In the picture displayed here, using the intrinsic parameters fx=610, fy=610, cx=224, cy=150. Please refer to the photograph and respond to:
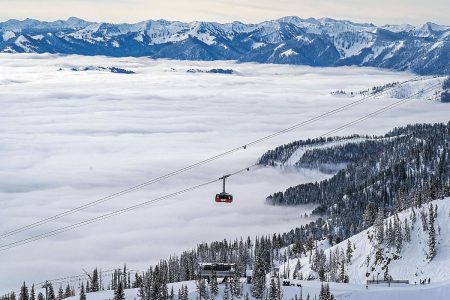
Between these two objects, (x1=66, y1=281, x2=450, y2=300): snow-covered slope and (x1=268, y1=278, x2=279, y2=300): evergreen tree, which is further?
(x1=268, y1=278, x2=279, y2=300): evergreen tree

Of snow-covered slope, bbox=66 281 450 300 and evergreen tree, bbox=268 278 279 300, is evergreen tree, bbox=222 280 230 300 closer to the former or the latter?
snow-covered slope, bbox=66 281 450 300

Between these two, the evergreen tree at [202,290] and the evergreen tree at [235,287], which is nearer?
the evergreen tree at [202,290]

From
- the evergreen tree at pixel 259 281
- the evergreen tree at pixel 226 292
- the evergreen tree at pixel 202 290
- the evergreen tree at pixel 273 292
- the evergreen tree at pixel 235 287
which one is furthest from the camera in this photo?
the evergreen tree at pixel 259 281

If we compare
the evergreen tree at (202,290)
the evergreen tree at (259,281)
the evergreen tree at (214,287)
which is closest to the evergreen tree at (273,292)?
the evergreen tree at (259,281)

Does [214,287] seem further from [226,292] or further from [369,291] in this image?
[369,291]

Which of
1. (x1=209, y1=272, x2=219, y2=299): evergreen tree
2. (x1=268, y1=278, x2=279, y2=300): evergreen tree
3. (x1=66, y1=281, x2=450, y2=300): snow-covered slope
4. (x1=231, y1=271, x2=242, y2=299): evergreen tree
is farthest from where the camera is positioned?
(x1=231, y1=271, x2=242, y2=299): evergreen tree

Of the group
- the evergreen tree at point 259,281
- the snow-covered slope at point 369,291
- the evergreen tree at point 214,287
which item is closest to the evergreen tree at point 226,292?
the snow-covered slope at point 369,291

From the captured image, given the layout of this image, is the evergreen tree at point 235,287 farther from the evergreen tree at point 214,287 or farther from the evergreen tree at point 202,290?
the evergreen tree at point 202,290

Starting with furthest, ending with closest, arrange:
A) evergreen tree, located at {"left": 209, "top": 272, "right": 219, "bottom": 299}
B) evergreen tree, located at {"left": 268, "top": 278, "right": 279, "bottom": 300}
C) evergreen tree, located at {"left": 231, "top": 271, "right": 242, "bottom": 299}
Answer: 1. evergreen tree, located at {"left": 231, "top": 271, "right": 242, "bottom": 299}
2. evergreen tree, located at {"left": 209, "top": 272, "right": 219, "bottom": 299}
3. evergreen tree, located at {"left": 268, "top": 278, "right": 279, "bottom": 300}

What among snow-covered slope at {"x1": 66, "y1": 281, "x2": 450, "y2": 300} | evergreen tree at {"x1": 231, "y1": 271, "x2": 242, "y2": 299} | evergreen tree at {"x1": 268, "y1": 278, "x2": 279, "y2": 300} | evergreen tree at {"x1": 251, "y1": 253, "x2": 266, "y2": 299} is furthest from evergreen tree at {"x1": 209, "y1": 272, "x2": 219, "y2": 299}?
evergreen tree at {"x1": 268, "y1": 278, "x2": 279, "y2": 300}

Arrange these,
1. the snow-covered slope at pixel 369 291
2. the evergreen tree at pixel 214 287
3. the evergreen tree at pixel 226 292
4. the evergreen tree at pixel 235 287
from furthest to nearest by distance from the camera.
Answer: the evergreen tree at pixel 235 287, the evergreen tree at pixel 214 287, the evergreen tree at pixel 226 292, the snow-covered slope at pixel 369 291

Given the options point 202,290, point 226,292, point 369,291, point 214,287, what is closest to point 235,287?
point 226,292
